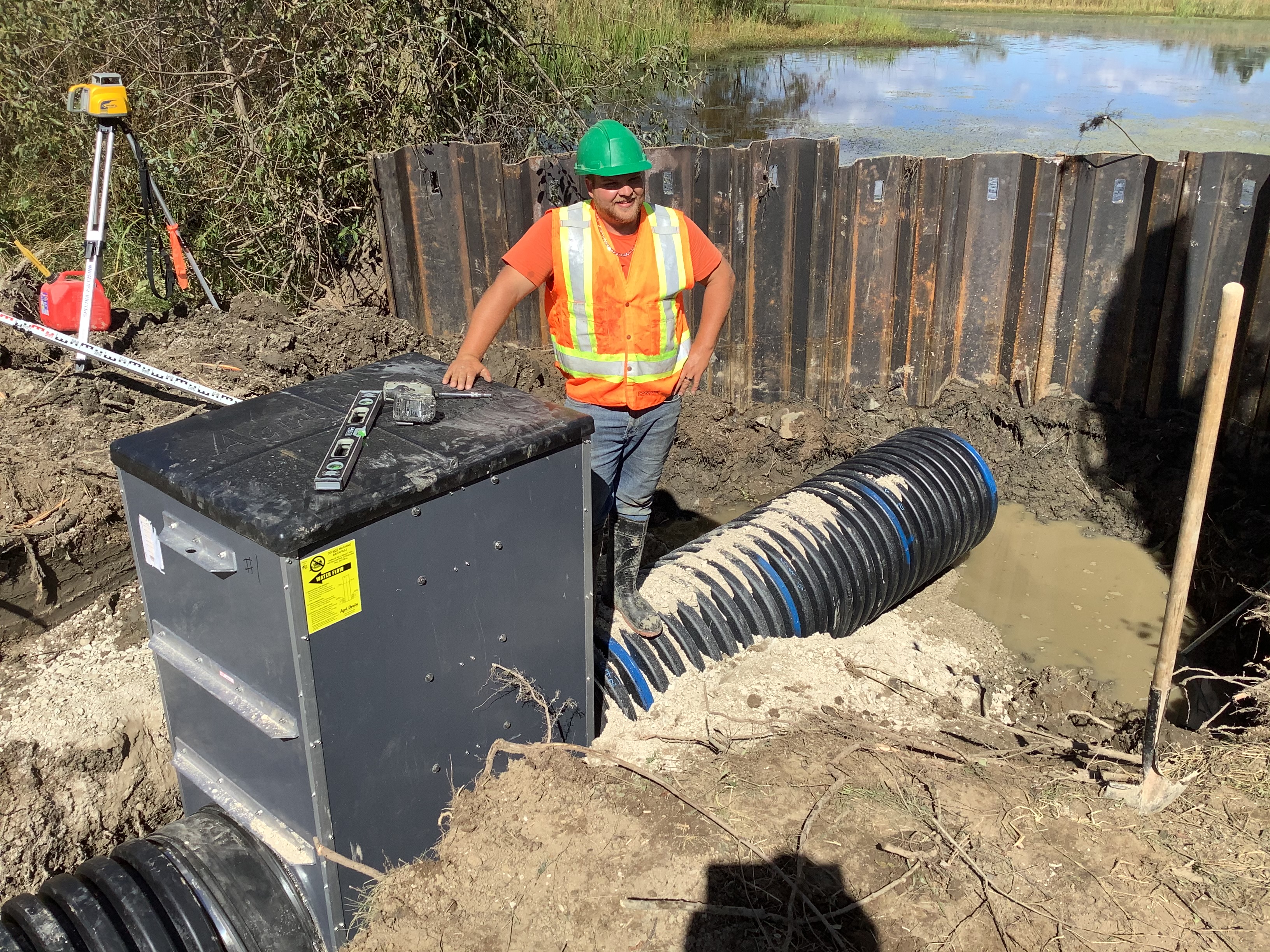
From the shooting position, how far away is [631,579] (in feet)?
13.5

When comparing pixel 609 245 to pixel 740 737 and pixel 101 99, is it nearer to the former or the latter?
pixel 740 737

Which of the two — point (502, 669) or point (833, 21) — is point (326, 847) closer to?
point (502, 669)

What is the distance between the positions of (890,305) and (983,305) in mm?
602

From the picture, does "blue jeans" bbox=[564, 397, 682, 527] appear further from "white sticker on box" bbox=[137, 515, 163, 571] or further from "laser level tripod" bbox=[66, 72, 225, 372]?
"laser level tripod" bbox=[66, 72, 225, 372]

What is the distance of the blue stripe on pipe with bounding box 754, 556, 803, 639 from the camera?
4.53 m

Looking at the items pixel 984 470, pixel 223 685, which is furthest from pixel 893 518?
pixel 223 685

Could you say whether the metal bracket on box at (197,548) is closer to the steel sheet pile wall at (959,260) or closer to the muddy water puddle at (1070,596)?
the muddy water puddle at (1070,596)

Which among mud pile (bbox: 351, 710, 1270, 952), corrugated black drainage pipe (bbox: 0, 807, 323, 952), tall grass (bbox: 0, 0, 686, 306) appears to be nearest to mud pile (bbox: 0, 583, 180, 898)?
corrugated black drainage pipe (bbox: 0, 807, 323, 952)

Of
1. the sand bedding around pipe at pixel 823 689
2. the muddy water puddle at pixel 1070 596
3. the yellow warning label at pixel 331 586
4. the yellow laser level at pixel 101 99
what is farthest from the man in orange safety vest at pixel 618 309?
the yellow laser level at pixel 101 99

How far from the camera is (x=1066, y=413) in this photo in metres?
6.46

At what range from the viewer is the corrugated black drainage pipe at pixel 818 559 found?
162 inches

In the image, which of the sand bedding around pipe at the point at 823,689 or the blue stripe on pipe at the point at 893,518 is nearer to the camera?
the sand bedding around pipe at the point at 823,689

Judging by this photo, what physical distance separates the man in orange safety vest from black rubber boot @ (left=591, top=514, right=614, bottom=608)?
0.04m

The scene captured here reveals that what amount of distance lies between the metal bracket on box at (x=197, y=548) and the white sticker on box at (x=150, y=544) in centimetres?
6
